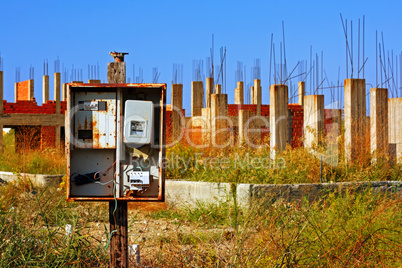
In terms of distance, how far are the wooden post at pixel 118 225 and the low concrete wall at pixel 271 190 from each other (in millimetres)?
2736

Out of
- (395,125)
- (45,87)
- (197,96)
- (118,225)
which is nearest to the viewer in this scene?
(118,225)

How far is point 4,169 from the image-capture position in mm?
12297

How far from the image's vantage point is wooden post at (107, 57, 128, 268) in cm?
455

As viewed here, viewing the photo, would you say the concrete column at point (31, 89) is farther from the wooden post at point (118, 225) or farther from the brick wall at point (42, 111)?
the wooden post at point (118, 225)

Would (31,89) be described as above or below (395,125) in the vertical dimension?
above

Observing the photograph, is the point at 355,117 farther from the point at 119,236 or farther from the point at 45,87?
the point at 45,87

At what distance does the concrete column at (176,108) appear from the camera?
478 inches

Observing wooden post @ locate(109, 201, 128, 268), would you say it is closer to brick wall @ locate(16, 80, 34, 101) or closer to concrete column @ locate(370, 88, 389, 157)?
concrete column @ locate(370, 88, 389, 157)

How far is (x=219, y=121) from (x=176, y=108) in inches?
45.2

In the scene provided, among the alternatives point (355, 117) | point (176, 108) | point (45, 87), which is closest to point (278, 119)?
point (355, 117)

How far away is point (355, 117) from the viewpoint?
370 inches

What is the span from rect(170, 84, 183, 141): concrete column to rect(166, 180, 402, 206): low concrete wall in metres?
3.57

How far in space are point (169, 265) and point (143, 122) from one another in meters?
1.38

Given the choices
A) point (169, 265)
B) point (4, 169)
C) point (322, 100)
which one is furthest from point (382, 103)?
point (4, 169)
